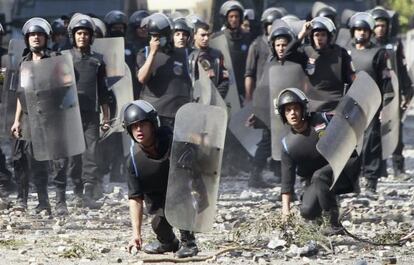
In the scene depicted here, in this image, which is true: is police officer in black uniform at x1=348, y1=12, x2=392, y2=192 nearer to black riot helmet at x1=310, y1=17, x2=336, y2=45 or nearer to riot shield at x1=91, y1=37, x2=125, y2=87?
black riot helmet at x1=310, y1=17, x2=336, y2=45

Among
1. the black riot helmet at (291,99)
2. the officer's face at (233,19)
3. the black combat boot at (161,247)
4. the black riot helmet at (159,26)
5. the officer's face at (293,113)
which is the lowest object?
the black combat boot at (161,247)

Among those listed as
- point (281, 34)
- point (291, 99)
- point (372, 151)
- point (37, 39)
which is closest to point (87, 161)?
point (37, 39)

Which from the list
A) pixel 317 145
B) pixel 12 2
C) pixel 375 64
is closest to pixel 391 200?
pixel 375 64

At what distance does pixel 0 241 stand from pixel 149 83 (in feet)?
9.83

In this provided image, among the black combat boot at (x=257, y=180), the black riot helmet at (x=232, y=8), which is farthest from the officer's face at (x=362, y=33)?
the black riot helmet at (x=232, y=8)

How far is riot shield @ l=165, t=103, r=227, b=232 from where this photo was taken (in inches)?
382

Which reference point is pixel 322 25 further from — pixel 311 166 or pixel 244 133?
pixel 244 133

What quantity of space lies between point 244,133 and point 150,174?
5.89 m

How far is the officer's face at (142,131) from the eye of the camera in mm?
9664

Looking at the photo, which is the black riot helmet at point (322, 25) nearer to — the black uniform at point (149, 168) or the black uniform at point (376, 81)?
the black uniform at point (376, 81)

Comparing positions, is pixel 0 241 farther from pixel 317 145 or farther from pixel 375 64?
pixel 375 64

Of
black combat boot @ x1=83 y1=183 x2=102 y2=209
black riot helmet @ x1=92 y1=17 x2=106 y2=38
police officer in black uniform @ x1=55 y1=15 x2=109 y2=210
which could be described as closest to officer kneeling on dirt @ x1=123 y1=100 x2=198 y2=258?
police officer in black uniform @ x1=55 y1=15 x2=109 y2=210

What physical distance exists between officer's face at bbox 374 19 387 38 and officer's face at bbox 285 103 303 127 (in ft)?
17.3

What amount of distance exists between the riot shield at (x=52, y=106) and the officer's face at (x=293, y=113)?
254 centimetres
